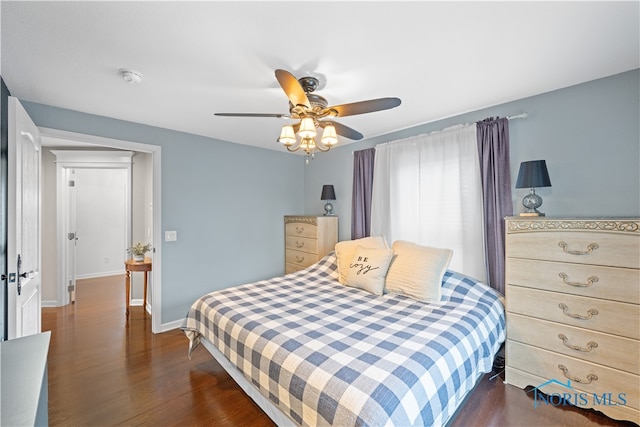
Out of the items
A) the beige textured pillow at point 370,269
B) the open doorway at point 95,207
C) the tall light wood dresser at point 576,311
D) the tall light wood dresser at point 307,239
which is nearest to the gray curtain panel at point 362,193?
the tall light wood dresser at point 307,239

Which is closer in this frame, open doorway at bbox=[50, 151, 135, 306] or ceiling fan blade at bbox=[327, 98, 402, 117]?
ceiling fan blade at bbox=[327, 98, 402, 117]

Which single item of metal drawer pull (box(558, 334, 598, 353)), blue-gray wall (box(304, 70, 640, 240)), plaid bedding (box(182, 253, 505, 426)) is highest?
blue-gray wall (box(304, 70, 640, 240))

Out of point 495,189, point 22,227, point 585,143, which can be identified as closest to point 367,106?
point 495,189

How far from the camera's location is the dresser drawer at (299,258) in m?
4.03

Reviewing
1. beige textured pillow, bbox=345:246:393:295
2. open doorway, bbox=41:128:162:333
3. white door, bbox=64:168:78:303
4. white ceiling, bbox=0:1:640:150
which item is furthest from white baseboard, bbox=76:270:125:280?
beige textured pillow, bbox=345:246:393:295

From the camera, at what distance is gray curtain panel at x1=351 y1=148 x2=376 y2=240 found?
12.0 feet

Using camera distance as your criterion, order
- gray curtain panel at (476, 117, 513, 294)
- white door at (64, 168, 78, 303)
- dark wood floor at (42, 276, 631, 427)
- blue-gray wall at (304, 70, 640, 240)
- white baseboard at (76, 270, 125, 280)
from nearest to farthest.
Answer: dark wood floor at (42, 276, 631, 427), blue-gray wall at (304, 70, 640, 240), gray curtain panel at (476, 117, 513, 294), white door at (64, 168, 78, 303), white baseboard at (76, 270, 125, 280)

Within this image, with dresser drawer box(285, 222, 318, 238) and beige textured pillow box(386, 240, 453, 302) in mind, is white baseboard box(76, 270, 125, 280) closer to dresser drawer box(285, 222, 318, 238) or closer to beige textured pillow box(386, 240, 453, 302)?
dresser drawer box(285, 222, 318, 238)

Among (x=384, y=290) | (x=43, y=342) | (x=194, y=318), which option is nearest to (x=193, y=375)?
(x=194, y=318)

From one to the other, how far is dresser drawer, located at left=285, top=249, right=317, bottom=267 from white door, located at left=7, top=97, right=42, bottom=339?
9.25 feet

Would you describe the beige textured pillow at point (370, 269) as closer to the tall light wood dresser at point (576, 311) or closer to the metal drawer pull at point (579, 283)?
the tall light wood dresser at point (576, 311)

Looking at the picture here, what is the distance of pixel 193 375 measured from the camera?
7.73 ft

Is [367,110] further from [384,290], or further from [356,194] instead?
[356,194]

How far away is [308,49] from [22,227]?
91.1 inches
